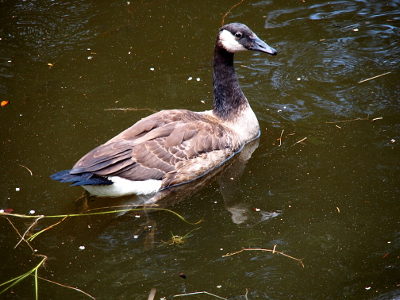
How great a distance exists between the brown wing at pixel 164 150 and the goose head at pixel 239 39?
1.14 meters

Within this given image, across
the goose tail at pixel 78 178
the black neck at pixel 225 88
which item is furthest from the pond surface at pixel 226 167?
the black neck at pixel 225 88

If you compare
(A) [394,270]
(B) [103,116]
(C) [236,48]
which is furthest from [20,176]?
(A) [394,270]

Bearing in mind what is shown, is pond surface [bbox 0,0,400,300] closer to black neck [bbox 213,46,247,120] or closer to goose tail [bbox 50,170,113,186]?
goose tail [bbox 50,170,113,186]

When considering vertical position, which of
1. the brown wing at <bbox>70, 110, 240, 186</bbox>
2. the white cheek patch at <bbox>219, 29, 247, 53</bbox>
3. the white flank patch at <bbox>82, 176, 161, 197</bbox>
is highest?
the white cheek patch at <bbox>219, 29, 247, 53</bbox>

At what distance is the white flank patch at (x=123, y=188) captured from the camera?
579cm

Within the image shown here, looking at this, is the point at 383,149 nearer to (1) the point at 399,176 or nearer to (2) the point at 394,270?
(1) the point at 399,176

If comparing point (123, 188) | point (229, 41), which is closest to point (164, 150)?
point (123, 188)

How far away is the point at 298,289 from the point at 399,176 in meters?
2.29

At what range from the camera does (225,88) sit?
6.93 meters

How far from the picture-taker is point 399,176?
588cm

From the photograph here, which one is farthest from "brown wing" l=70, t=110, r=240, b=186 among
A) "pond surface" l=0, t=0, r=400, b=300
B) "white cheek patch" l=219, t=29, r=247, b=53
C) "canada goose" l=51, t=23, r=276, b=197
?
"white cheek patch" l=219, t=29, r=247, b=53

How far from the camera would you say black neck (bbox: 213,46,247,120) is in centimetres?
686

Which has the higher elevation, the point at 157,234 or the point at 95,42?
the point at 95,42

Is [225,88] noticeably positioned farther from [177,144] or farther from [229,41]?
[177,144]
